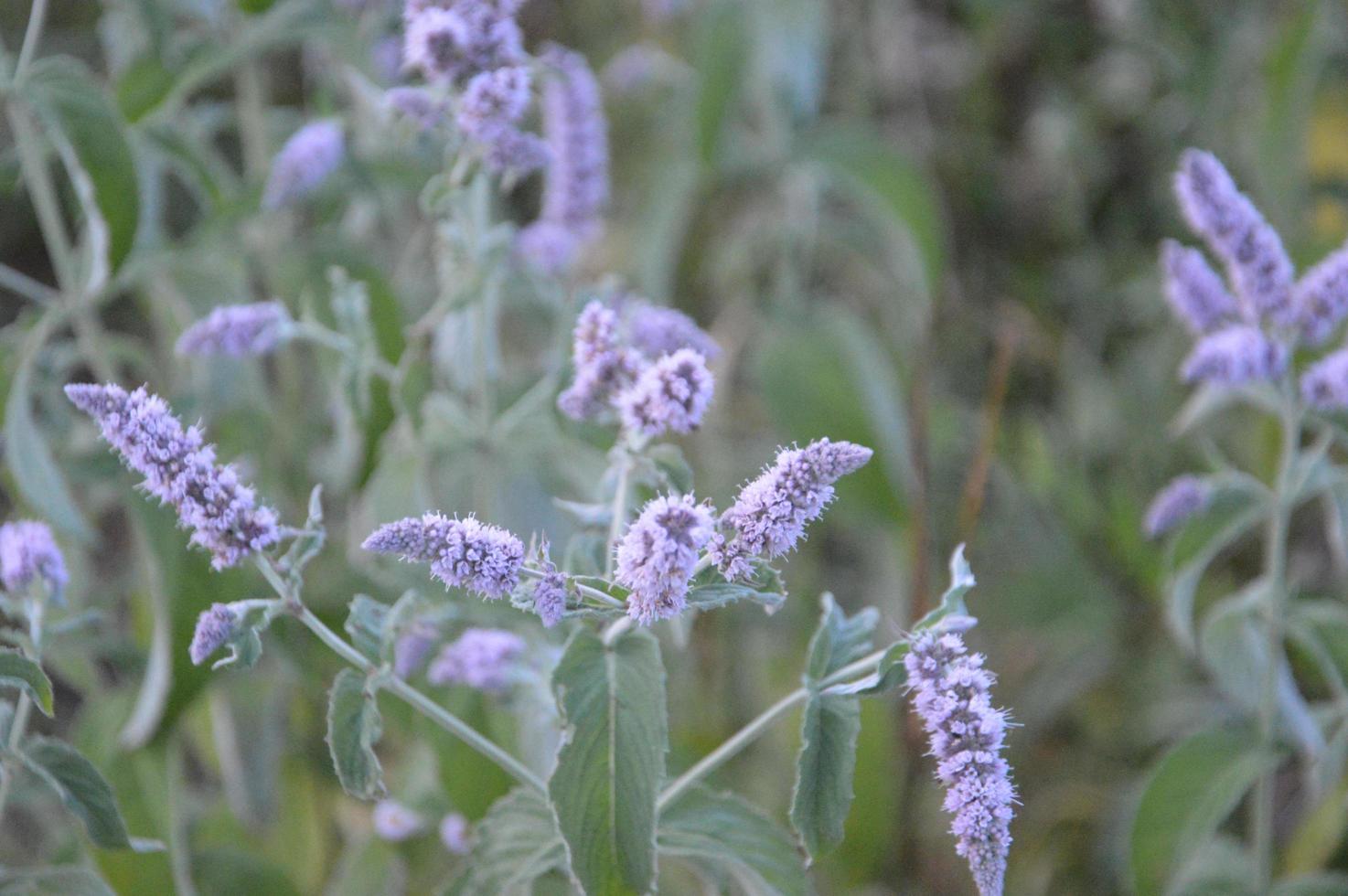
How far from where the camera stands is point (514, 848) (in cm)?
76

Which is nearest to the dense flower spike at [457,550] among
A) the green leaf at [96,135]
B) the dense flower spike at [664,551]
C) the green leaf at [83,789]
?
the dense flower spike at [664,551]

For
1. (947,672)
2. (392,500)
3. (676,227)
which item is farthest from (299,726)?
(947,672)

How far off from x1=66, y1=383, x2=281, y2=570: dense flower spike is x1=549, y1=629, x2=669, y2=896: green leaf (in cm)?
17

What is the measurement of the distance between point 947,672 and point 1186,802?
18.7 inches

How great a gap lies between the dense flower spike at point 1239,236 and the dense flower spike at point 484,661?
20.5 inches

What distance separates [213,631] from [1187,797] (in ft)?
2.39

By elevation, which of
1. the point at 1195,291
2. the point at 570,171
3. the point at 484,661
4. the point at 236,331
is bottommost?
the point at 484,661

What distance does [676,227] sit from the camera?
5.02ft

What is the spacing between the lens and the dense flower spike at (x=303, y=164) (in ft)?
3.21

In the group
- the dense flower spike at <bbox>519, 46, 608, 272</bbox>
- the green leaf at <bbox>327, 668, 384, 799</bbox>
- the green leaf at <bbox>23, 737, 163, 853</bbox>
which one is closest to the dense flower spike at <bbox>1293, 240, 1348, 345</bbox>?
the dense flower spike at <bbox>519, 46, 608, 272</bbox>

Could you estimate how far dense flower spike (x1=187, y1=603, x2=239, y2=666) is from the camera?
0.60 metres

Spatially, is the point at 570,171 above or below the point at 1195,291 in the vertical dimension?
above

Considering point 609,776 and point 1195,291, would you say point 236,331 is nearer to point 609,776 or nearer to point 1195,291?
point 609,776

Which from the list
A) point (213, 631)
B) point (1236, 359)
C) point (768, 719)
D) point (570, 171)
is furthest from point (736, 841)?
point (570, 171)
